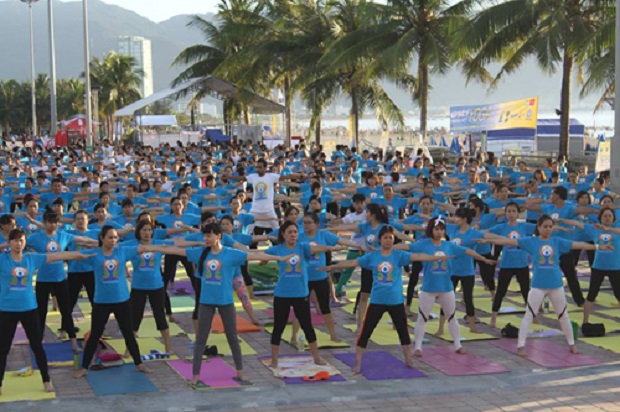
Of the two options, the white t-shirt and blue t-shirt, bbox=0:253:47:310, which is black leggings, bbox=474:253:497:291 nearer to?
the white t-shirt

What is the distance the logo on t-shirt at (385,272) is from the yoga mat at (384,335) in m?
1.76

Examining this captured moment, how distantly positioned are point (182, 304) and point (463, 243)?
4753 mm

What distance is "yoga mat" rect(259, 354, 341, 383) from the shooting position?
1045 centimetres

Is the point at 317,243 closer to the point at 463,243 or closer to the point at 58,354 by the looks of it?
the point at 463,243

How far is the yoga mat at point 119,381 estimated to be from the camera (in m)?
9.87

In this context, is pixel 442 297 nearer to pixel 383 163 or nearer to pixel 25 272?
pixel 25 272

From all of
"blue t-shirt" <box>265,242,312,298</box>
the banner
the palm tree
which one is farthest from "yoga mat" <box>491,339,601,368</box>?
the banner

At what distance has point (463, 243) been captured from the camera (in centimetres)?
1208

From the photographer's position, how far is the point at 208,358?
1123 centimetres

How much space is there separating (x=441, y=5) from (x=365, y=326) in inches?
882

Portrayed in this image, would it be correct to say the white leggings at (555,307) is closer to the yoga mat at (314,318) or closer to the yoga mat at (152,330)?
the yoga mat at (314,318)

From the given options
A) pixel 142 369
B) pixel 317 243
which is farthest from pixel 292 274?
pixel 142 369

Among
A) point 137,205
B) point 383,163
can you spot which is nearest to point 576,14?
point 383,163

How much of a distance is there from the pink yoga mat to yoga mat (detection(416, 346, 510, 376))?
2241 mm
